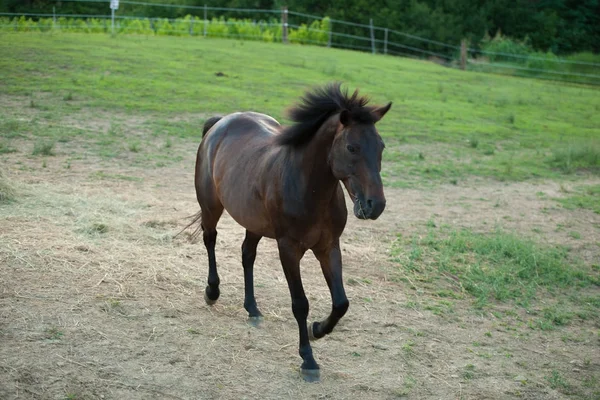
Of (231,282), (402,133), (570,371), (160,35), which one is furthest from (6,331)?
(160,35)

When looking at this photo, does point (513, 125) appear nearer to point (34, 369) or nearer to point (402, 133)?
point (402, 133)

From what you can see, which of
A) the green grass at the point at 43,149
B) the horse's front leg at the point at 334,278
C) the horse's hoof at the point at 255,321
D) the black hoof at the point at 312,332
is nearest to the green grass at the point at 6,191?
the green grass at the point at 43,149

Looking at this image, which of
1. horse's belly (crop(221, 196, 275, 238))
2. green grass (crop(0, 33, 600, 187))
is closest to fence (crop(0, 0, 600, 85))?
green grass (crop(0, 33, 600, 187))

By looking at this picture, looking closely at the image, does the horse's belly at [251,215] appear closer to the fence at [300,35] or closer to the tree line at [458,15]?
the fence at [300,35]

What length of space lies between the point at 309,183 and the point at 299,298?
34.4 inches

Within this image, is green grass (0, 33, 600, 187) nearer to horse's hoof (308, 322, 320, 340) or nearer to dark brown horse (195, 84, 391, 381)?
dark brown horse (195, 84, 391, 381)

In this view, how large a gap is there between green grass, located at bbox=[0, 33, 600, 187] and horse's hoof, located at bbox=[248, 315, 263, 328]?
571cm

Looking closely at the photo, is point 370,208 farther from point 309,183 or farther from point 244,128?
point 244,128

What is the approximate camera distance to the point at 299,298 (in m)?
4.89

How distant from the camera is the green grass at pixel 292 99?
495 inches

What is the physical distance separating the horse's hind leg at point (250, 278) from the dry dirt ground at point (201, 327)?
0.12 meters

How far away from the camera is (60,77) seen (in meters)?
15.6

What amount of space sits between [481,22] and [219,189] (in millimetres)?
38827

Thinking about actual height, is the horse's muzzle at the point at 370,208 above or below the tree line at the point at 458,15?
below
